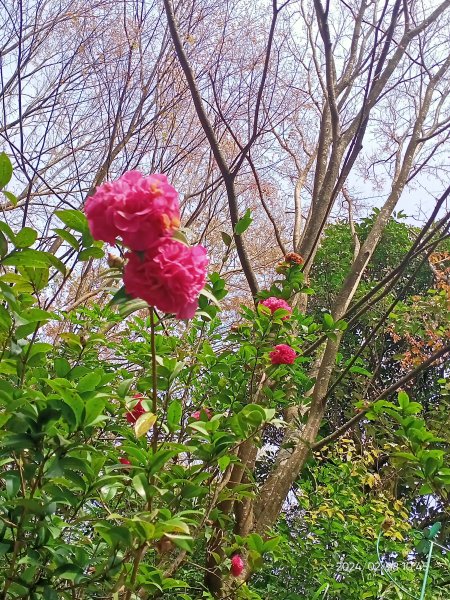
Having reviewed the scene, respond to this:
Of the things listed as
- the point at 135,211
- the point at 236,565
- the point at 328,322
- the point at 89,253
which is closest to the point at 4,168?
the point at 89,253

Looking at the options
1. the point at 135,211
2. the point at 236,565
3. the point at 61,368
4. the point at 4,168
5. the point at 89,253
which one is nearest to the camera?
the point at 135,211

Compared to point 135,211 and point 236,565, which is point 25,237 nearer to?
point 135,211

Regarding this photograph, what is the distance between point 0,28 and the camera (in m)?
3.21

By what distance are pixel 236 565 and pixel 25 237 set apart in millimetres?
1307

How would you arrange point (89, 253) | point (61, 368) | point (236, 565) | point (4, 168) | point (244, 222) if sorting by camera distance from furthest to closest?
point (236, 565), point (244, 222), point (61, 368), point (89, 253), point (4, 168)

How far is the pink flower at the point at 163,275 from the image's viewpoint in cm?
82

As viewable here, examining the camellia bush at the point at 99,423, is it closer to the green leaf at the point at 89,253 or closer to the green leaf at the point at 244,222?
the green leaf at the point at 89,253

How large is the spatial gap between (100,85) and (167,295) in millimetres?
2833

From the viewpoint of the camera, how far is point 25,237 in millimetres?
1004

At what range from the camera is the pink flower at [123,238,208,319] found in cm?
82

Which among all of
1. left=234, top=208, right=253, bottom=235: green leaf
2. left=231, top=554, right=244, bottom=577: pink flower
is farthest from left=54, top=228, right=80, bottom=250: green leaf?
left=231, top=554, right=244, bottom=577: pink flower

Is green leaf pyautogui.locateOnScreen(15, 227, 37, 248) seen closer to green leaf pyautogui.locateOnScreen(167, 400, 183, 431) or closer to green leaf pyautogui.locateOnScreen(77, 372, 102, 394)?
green leaf pyautogui.locateOnScreen(77, 372, 102, 394)

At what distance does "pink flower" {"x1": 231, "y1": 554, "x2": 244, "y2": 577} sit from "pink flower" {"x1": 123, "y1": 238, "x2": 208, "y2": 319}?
127 centimetres

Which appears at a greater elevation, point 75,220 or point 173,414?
point 75,220
